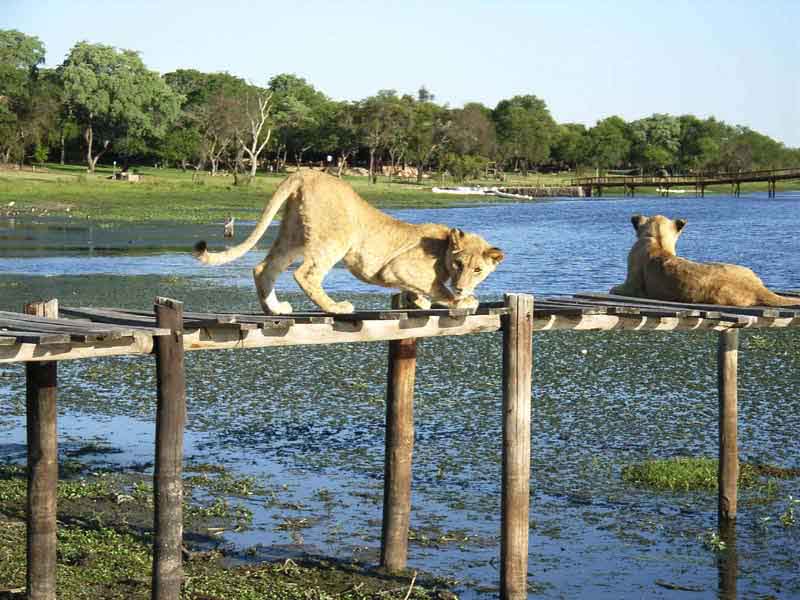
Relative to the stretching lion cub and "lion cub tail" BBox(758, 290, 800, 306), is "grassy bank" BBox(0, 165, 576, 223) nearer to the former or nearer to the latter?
"lion cub tail" BBox(758, 290, 800, 306)

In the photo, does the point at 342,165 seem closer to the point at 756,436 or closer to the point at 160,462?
the point at 756,436

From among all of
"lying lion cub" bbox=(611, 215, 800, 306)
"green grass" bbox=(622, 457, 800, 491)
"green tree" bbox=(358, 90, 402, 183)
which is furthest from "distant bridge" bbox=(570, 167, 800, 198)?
"lying lion cub" bbox=(611, 215, 800, 306)

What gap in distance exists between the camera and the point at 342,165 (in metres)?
97.8

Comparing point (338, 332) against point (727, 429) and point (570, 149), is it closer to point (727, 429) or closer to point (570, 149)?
point (727, 429)

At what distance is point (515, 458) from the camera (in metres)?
9.28

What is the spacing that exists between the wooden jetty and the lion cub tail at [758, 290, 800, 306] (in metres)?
0.53

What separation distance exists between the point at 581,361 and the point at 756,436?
4.67 metres

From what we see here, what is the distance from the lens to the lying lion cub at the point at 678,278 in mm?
11664

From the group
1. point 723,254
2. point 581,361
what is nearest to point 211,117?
point 723,254

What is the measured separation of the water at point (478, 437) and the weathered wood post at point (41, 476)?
2122mm

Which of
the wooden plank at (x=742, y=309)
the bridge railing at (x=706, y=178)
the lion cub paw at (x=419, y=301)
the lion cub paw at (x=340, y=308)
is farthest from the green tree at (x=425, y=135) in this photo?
the lion cub paw at (x=340, y=308)

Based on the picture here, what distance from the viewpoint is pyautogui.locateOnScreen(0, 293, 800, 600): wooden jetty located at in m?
7.72

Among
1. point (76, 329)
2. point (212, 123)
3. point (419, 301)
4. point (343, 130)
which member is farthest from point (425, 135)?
point (76, 329)

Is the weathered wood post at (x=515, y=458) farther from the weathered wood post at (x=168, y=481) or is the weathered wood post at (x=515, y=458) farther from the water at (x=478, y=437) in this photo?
the weathered wood post at (x=168, y=481)
